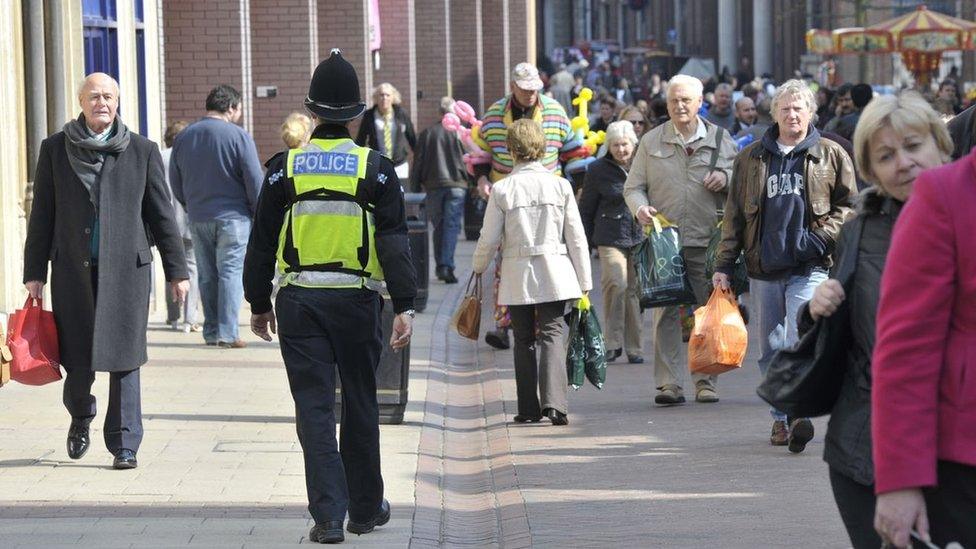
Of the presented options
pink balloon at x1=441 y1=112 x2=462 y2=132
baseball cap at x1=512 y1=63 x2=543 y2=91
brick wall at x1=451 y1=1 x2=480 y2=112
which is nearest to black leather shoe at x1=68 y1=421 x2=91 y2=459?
baseball cap at x1=512 y1=63 x2=543 y2=91

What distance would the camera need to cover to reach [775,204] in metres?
8.41

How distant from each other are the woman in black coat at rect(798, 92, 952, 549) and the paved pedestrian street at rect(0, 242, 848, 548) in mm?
2701

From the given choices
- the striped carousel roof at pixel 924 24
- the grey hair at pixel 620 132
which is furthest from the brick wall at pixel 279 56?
the striped carousel roof at pixel 924 24

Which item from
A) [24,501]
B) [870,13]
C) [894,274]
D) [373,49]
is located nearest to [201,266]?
[24,501]

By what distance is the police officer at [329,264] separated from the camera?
21.5ft

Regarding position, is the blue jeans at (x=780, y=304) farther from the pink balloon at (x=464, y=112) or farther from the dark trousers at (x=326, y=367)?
the pink balloon at (x=464, y=112)

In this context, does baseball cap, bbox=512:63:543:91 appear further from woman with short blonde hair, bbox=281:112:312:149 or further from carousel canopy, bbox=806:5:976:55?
carousel canopy, bbox=806:5:976:55

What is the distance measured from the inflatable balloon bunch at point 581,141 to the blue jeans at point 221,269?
95.7 inches

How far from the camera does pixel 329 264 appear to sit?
6570 mm

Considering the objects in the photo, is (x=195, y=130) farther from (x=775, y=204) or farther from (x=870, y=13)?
(x=870, y=13)

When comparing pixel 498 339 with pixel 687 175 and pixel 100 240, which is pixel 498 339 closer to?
pixel 687 175

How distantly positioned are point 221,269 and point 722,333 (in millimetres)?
Answer: 5374

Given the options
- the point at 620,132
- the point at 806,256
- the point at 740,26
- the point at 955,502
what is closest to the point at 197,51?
the point at 620,132

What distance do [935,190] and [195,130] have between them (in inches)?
387
